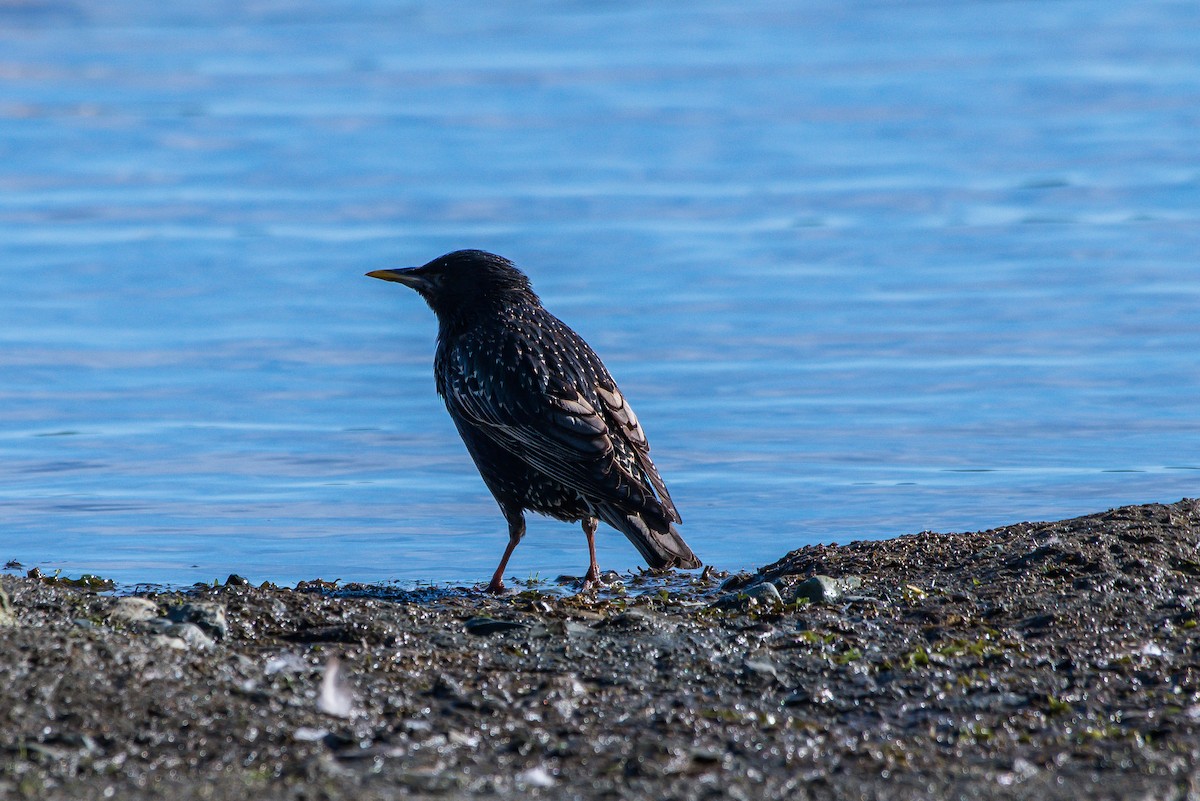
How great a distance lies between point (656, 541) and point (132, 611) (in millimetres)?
2465

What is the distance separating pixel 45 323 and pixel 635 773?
9950 millimetres

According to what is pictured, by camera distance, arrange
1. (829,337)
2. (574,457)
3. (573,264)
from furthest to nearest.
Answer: (573,264), (829,337), (574,457)

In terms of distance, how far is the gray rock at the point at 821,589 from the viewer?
6.18m

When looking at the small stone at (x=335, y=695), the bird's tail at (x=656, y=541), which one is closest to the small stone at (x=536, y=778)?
the small stone at (x=335, y=695)

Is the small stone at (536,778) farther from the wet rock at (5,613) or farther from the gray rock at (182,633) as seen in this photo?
the wet rock at (5,613)

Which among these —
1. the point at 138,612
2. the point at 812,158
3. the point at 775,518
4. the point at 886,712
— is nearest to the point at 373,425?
the point at 775,518

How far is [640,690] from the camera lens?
5.07 metres

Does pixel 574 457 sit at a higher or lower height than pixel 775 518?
higher

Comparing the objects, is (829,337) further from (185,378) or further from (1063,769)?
(1063,769)

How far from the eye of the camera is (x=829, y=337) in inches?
498

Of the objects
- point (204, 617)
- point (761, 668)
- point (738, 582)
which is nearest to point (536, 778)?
point (761, 668)

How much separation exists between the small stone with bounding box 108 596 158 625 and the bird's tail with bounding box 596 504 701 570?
2275 millimetres

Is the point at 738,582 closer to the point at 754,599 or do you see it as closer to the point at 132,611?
the point at 754,599

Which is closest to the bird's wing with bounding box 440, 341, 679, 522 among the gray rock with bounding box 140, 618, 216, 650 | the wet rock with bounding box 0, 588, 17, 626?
the gray rock with bounding box 140, 618, 216, 650
